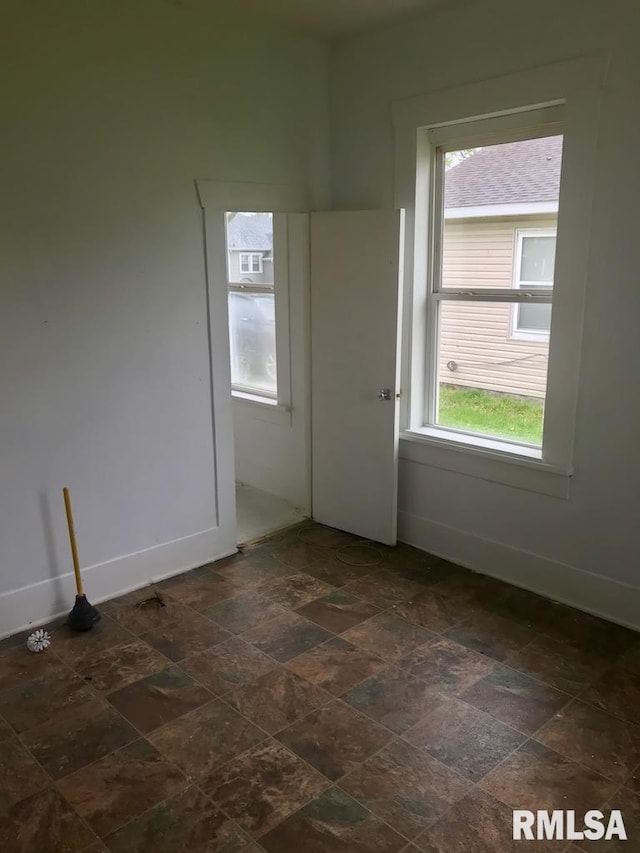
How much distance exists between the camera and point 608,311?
299cm

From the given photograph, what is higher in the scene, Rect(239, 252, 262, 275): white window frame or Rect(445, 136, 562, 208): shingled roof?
Rect(445, 136, 562, 208): shingled roof

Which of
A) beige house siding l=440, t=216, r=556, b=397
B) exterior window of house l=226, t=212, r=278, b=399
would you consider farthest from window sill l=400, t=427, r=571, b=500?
exterior window of house l=226, t=212, r=278, b=399

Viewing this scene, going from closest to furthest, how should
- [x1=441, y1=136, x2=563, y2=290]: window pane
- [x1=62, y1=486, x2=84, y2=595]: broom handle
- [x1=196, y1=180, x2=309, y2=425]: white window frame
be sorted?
[x1=62, y1=486, x2=84, y2=595]: broom handle, [x1=441, y1=136, x2=563, y2=290]: window pane, [x1=196, y1=180, x2=309, y2=425]: white window frame

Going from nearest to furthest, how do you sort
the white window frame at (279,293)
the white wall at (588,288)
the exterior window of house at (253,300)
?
the white wall at (588,288)
the white window frame at (279,293)
the exterior window of house at (253,300)

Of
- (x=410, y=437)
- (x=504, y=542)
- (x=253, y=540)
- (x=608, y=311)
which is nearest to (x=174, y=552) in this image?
(x=253, y=540)

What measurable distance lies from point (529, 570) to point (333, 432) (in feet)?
4.70

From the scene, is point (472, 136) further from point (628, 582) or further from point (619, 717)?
point (619, 717)

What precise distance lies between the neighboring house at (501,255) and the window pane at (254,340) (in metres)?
1.53

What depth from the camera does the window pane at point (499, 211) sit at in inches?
127

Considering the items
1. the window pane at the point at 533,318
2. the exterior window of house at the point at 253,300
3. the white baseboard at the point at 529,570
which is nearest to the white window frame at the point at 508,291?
the window pane at the point at 533,318

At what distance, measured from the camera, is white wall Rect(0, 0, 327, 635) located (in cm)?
291

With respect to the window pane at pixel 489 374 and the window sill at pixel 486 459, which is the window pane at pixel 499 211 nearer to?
the window pane at pixel 489 374

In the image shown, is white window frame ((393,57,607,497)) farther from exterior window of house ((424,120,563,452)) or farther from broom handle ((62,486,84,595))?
broom handle ((62,486,84,595))

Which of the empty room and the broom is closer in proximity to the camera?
the empty room
